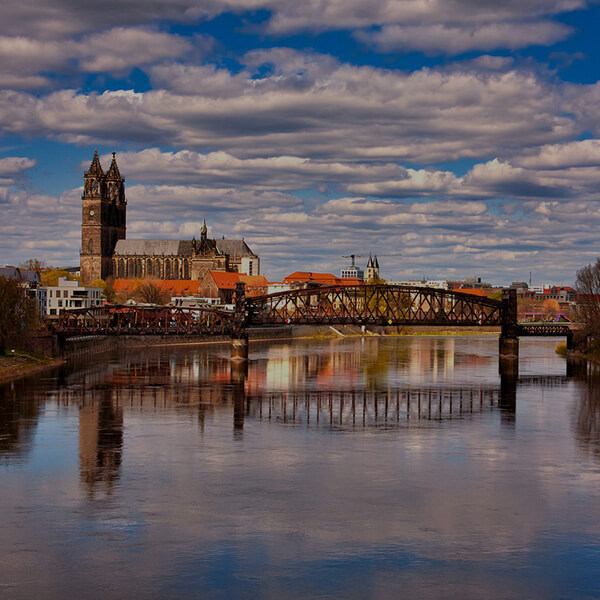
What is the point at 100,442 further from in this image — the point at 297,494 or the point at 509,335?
the point at 509,335

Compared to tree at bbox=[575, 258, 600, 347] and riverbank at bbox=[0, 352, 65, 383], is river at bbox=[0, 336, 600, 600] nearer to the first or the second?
riverbank at bbox=[0, 352, 65, 383]

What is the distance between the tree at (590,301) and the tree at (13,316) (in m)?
66.3

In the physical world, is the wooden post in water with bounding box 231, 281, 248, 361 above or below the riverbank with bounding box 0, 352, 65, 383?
above

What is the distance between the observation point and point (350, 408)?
61.2 metres

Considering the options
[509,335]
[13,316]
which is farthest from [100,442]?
[509,335]

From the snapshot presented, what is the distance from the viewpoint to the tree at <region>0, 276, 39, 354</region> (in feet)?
261

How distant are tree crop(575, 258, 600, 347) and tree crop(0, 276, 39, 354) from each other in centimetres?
6633

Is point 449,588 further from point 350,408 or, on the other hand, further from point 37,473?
point 350,408

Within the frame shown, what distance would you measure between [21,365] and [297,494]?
53.3 m

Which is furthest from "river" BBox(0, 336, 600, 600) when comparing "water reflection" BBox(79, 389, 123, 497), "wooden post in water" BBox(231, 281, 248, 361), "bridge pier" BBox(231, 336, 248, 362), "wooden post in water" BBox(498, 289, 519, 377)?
"wooden post in water" BBox(498, 289, 519, 377)

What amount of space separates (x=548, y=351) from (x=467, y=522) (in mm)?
107708

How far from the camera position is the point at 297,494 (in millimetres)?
34156

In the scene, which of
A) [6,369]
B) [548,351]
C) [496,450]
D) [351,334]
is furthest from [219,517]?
[351,334]

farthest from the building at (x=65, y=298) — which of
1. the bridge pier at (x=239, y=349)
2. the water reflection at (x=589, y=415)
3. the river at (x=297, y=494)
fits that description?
the water reflection at (x=589, y=415)
